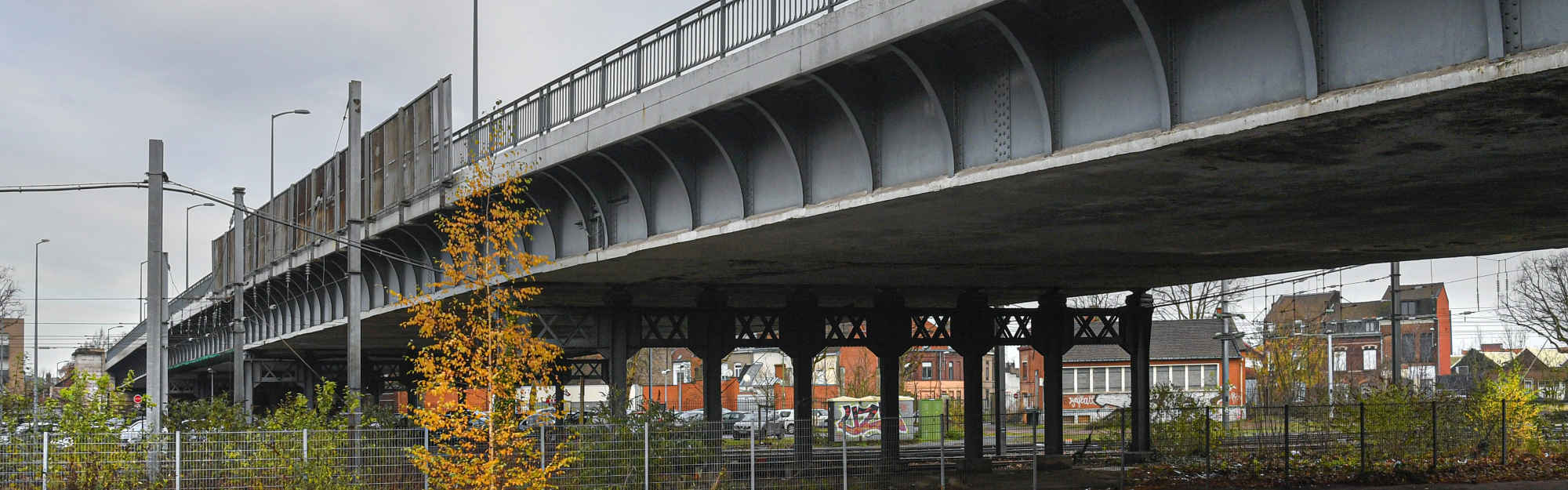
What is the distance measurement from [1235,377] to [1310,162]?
73.5 m

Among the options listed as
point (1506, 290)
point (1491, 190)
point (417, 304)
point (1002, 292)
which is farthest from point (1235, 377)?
point (417, 304)

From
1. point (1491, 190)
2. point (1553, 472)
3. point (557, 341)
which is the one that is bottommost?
point (1553, 472)

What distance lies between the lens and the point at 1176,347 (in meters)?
78.8

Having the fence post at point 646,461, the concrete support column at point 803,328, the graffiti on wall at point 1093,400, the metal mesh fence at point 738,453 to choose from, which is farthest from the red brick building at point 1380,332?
the fence post at point 646,461

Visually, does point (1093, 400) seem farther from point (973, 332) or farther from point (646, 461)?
point (646, 461)

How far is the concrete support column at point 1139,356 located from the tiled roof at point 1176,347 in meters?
44.8

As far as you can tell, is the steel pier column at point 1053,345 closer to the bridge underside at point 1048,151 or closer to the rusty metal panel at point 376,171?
the bridge underside at point 1048,151

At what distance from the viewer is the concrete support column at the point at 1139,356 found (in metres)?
33.6

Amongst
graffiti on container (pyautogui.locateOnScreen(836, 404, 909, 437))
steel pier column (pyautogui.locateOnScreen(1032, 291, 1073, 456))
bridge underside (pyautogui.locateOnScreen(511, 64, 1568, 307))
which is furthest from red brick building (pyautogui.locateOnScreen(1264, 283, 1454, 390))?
bridge underside (pyautogui.locateOnScreen(511, 64, 1568, 307))

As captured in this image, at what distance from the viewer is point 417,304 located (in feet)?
50.5

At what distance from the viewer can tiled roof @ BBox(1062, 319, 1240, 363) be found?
257 feet

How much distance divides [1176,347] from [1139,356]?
46576 mm

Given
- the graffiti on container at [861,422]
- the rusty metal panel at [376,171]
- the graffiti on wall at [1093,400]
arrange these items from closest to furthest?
the rusty metal panel at [376,171]
the graffiti on container at [861,422]
the graffiti on wall at [1093,400]

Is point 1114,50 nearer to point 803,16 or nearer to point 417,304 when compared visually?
point 803,16
